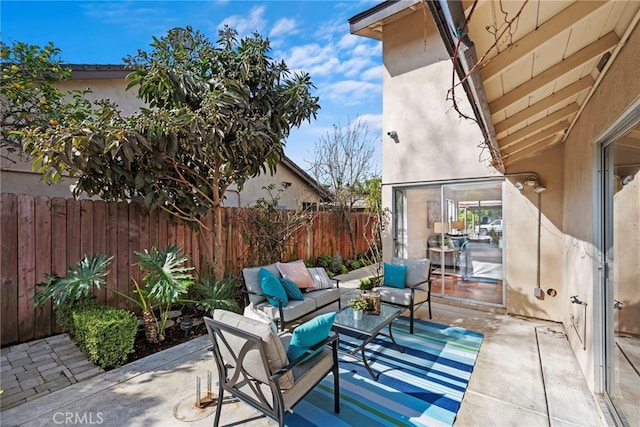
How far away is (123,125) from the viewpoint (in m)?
3.94

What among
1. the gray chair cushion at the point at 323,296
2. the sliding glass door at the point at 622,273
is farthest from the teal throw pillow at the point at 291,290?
the sliding glass door at the point at 622,273

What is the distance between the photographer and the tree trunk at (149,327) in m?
3.93

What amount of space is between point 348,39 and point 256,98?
163 inches

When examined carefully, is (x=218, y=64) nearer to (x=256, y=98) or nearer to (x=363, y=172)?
(x=256, y=98)

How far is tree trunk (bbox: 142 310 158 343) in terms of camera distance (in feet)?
12.9

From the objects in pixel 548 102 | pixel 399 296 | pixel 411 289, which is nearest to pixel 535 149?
pixel 548 102

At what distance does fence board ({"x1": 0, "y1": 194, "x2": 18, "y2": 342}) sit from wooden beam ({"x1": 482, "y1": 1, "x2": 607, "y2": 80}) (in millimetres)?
5680

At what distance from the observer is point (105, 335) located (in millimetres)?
3275

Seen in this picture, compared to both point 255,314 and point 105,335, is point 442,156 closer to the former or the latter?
point 255,314

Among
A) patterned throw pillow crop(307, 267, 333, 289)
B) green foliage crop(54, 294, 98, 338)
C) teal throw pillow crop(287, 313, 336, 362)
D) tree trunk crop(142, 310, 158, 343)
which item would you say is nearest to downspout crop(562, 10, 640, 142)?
teal throw pillow crop(287, 313, 336, 362)

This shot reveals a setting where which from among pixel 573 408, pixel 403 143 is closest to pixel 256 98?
pixel 403 143

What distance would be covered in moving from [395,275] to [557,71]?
3710 millimetres

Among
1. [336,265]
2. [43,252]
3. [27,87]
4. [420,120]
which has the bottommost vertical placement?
[336,265]

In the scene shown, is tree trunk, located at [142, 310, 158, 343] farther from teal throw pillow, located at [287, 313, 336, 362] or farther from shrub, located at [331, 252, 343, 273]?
shrub, located at [331, 252, 343, 273]
